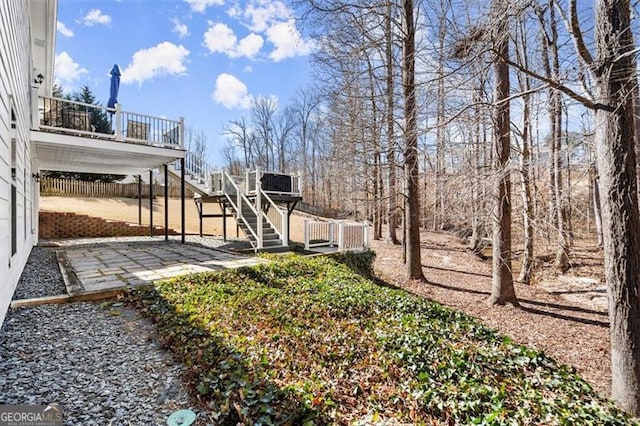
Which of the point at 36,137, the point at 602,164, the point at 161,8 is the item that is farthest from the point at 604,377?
the point at 161,8

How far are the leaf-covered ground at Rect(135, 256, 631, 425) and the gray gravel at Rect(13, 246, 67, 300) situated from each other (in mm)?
1460

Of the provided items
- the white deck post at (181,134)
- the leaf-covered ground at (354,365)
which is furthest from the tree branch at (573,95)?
the white deck post at (181,134)

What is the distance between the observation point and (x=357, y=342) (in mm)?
3494

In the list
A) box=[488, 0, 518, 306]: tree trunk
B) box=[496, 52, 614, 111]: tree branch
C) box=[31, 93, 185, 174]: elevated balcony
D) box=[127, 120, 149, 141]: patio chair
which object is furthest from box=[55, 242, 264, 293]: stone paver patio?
box=[496, 52, 614, 111]: tree branch

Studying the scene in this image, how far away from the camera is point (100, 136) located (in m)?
8.44

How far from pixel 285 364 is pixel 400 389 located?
3.27 ft

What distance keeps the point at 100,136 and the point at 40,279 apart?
4.30m

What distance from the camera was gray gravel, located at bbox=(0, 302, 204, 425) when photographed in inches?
91.8

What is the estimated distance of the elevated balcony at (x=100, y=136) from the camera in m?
7.97

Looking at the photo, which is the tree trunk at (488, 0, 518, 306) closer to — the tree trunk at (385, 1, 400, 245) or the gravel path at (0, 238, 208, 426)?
the tree trunk at (385, 1, 400, 245)

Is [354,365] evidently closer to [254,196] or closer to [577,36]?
[577,36]

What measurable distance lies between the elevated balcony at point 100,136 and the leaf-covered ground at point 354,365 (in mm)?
5571

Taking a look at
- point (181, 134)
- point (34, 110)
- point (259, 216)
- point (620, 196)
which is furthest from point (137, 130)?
point (620, 196)

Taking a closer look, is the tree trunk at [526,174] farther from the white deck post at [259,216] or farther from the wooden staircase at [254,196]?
the white deck post at [259,216]
